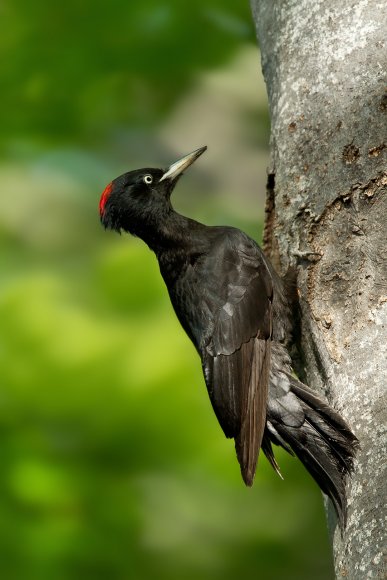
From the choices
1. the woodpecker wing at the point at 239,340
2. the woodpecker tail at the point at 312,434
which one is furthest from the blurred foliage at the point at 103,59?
the woodpecker tail at the point at 312,434

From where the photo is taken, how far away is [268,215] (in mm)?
4219

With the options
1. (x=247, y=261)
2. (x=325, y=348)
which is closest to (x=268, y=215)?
(x=247, y=261)

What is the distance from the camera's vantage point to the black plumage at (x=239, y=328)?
12.0ft

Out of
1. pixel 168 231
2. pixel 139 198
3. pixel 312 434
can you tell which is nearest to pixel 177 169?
pixel 139 198

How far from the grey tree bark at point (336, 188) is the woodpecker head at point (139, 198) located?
38.3 inches

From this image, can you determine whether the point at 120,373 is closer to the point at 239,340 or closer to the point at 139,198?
the point at 139,198

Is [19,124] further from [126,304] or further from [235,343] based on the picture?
[235,343]

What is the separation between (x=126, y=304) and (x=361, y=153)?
Answer: 3.04m

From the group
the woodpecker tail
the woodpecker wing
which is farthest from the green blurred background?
the woodpecker tail

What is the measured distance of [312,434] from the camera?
148 inches

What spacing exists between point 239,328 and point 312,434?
2.10 ft

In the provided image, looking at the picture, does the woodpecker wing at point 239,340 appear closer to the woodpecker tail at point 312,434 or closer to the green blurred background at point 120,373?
the woodpecker tail at point 312,434

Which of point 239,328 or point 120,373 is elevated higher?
point 120,373

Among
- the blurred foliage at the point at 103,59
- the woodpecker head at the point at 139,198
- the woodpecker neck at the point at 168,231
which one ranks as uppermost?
the blurred foliage at the point at 103,59
